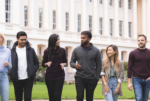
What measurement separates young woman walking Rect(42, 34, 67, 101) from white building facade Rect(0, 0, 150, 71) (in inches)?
816

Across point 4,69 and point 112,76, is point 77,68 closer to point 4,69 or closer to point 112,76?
point 112,76

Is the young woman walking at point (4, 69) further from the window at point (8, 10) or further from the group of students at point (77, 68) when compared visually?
the window at point (8, 10)

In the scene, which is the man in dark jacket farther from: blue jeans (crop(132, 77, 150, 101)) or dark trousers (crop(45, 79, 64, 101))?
blue jeans (crop(132, 77, 150, 101))

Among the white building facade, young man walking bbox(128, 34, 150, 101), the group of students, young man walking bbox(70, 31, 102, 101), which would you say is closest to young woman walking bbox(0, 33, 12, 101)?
the group of students

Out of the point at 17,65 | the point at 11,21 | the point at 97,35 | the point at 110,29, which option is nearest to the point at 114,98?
the point at 17,65

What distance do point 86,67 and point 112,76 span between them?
0.81 m

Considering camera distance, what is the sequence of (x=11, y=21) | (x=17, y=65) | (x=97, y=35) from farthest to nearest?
1. (x=97, y=35)
2. (x=11, y=21)
3. (x=17, y=65)

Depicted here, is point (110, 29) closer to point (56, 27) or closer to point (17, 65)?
point (56, 27)

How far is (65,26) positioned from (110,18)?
8253 millimetres

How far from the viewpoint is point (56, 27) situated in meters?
33.2

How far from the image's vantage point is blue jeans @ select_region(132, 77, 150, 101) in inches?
Result: 290

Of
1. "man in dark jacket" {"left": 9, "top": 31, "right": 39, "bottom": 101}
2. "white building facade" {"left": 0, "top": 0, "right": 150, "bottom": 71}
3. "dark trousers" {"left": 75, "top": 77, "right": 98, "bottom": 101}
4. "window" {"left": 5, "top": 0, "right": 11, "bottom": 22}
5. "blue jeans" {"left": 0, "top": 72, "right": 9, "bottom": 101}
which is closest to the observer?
"blue jeans" {"left": 0, "top": 72, "right": 9, "bottom": 101}

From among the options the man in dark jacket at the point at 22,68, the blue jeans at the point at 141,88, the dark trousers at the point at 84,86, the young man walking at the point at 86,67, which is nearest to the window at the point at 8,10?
the man in dark jacket at the point at 22,68

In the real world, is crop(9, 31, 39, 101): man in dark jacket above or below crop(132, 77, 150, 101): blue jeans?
above
